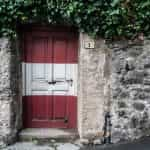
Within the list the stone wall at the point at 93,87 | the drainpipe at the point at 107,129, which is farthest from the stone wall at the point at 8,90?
the drainpipe at the point at 107,129

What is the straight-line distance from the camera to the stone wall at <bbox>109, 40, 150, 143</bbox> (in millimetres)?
5785

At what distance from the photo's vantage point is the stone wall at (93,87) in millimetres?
5816

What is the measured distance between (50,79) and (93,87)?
99 centimetres

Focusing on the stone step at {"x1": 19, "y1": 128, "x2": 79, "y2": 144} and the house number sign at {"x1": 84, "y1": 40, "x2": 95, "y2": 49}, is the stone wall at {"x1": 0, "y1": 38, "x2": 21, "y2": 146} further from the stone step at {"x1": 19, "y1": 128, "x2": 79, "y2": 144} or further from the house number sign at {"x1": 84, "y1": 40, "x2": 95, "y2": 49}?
the house number sign at {"x1": 84, "y1": 40, "x2": 95, "y2": 49}

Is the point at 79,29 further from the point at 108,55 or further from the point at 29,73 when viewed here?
the point at 29,73

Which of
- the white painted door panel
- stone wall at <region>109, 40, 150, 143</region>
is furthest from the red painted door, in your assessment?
stone wall at <region>109, 40, 150, 143</region>

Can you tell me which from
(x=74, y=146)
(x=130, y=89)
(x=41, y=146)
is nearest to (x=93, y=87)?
(x=130, y=89)

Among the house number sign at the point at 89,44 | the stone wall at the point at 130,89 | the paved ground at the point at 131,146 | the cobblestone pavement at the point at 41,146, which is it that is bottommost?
the cobblestone pavement at the point at 41,146

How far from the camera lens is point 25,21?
19.0 ft

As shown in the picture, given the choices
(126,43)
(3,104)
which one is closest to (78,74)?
(126,43)

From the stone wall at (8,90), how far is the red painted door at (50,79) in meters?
0.36

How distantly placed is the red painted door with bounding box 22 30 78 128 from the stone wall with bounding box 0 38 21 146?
0.36 m

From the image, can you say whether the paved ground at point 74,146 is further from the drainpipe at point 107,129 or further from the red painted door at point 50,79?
the red painted door at point 50,79

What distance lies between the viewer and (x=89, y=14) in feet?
18.4
